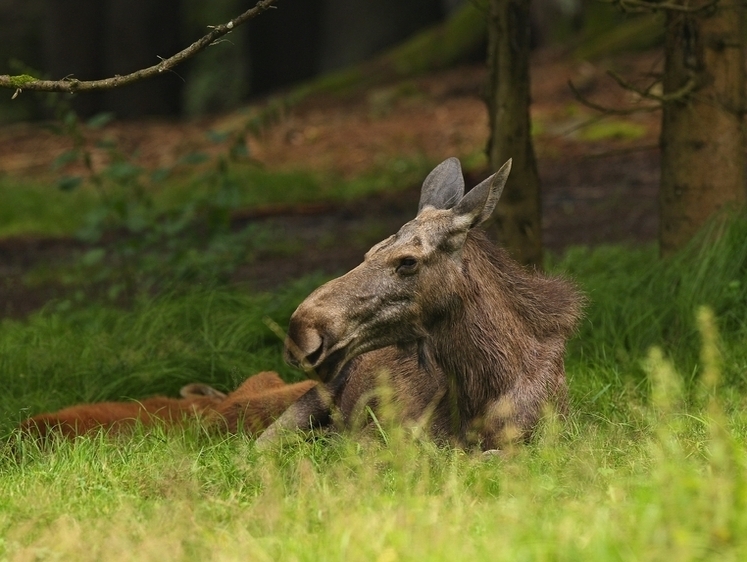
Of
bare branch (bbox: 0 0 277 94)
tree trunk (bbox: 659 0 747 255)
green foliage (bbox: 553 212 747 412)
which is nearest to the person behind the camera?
bare branch (bbox: 0 0 277 94)

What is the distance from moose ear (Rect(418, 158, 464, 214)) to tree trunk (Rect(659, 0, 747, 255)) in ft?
7.13

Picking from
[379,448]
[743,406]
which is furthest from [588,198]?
[379,448]

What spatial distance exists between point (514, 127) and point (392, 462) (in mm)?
3092

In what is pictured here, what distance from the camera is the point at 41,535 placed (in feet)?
12.6

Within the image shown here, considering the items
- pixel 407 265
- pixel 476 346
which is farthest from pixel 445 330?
pixel 407 265

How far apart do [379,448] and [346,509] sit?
1.03 m

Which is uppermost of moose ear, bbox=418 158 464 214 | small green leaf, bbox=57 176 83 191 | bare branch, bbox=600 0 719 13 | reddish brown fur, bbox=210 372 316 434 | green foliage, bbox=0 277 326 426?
bare branch, bbox=600 0 719 13

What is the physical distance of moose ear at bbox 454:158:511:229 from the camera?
4965mm

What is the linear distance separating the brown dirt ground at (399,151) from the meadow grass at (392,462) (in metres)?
1.89

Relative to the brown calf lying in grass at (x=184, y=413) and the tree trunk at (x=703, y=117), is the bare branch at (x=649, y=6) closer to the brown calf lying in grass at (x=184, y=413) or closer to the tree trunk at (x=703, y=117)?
the tree trunk at (x=703, y=117)

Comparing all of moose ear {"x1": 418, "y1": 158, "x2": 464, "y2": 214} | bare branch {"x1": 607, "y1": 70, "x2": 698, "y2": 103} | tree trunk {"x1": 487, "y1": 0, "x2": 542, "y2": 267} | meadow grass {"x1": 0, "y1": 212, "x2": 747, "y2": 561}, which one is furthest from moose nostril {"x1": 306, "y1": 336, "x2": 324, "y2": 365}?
bare branch {"x1": 607, "y1": 70, "x2": 698, "y2": 103}

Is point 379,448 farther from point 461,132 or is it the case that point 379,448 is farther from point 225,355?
point 461,132

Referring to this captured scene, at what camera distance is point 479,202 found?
Answer: 16.5ft

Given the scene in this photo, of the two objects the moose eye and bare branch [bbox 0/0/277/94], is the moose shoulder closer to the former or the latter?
the moose eye
